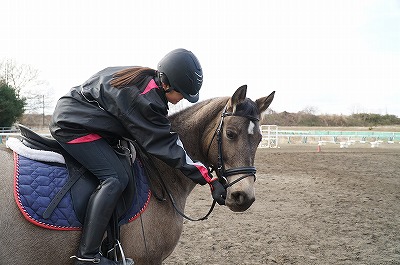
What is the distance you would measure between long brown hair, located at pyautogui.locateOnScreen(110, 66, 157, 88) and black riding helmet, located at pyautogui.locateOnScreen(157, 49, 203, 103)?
6.8 inches

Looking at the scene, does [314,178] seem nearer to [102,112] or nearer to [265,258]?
[265,258]

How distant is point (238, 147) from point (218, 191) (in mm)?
438

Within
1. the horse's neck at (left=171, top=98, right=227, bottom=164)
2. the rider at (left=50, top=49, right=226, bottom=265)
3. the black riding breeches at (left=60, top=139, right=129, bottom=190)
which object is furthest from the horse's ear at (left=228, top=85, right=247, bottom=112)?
the black riding breeches at (left=60, top=139, right=129, bottom=190)

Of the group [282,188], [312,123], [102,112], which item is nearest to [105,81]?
[102,112]

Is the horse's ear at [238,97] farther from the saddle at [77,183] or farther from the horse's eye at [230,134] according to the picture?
the saddle at [77,183]

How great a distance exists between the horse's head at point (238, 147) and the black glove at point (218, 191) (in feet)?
0.18

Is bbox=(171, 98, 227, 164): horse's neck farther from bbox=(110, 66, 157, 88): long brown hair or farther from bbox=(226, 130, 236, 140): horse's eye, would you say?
bbox=(110, 66, 157, 88): long brown hair

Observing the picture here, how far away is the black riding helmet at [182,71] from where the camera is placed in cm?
294

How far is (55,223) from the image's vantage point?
2.46 metres

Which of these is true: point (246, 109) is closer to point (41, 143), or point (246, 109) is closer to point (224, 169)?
point (224, 169)

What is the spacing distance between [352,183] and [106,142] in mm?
11175

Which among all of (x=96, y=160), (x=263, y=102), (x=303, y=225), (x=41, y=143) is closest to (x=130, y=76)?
(x=96, y=160)

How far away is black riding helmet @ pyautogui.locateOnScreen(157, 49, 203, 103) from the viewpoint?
2.94 meters

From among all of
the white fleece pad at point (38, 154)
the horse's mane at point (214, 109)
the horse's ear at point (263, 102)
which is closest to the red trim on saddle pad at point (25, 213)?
the white fleece pad at point (38, 154)
